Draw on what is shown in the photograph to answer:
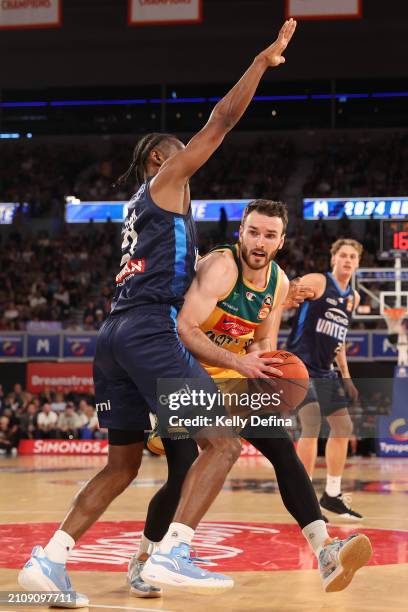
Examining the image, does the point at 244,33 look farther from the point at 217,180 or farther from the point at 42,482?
the point at 42,482

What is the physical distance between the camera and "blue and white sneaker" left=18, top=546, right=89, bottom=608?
15.4 feet

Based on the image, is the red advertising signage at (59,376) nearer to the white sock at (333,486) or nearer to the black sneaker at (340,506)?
the white sock at (333,486)

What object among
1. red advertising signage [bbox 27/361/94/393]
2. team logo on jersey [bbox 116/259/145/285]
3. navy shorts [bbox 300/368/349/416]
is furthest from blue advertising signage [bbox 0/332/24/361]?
team logo on jersey [bbox 116/259/145/285]

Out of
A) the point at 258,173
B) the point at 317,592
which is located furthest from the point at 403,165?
the point at 317,592

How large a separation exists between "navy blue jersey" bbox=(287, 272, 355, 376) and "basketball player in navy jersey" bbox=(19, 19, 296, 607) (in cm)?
413

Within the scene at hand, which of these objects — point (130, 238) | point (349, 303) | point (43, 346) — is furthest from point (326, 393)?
point (43, 346)

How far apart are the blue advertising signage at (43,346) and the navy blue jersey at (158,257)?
628 inches

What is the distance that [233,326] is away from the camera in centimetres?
515

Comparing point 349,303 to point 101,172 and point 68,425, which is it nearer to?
point 68,425

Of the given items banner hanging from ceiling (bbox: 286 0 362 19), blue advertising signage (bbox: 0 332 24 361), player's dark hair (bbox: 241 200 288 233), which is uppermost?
banner hanging from ceiling (bbox: 286 0 362 19)

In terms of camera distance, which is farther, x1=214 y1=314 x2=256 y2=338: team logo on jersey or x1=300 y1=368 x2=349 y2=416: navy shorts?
x1=300 y1=368 x2=349 y2=416: navy shorts

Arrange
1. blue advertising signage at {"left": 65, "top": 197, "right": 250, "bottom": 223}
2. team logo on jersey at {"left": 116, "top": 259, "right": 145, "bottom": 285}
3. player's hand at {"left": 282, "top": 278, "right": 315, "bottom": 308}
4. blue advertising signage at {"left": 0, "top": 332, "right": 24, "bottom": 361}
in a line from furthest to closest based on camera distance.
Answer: blue advertising signage at {"left": 65, "top": 197, "right": 250, "bottom": 223}
blue advertising signage at {"left": 0, "top": 332, "right": 24, "bottom": 361}
player's hand at {"left": 282, "top": 278, "right": 315, "bottom": 308}
team logo on jersey at {"left": 116, "top": 259, "right": 145, "bottom": 285}

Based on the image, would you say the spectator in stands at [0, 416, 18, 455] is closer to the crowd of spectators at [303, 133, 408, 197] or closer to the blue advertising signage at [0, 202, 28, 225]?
the blue advertising signage at [0, 202, 28, 225]

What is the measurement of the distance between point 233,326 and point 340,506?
153 inches
